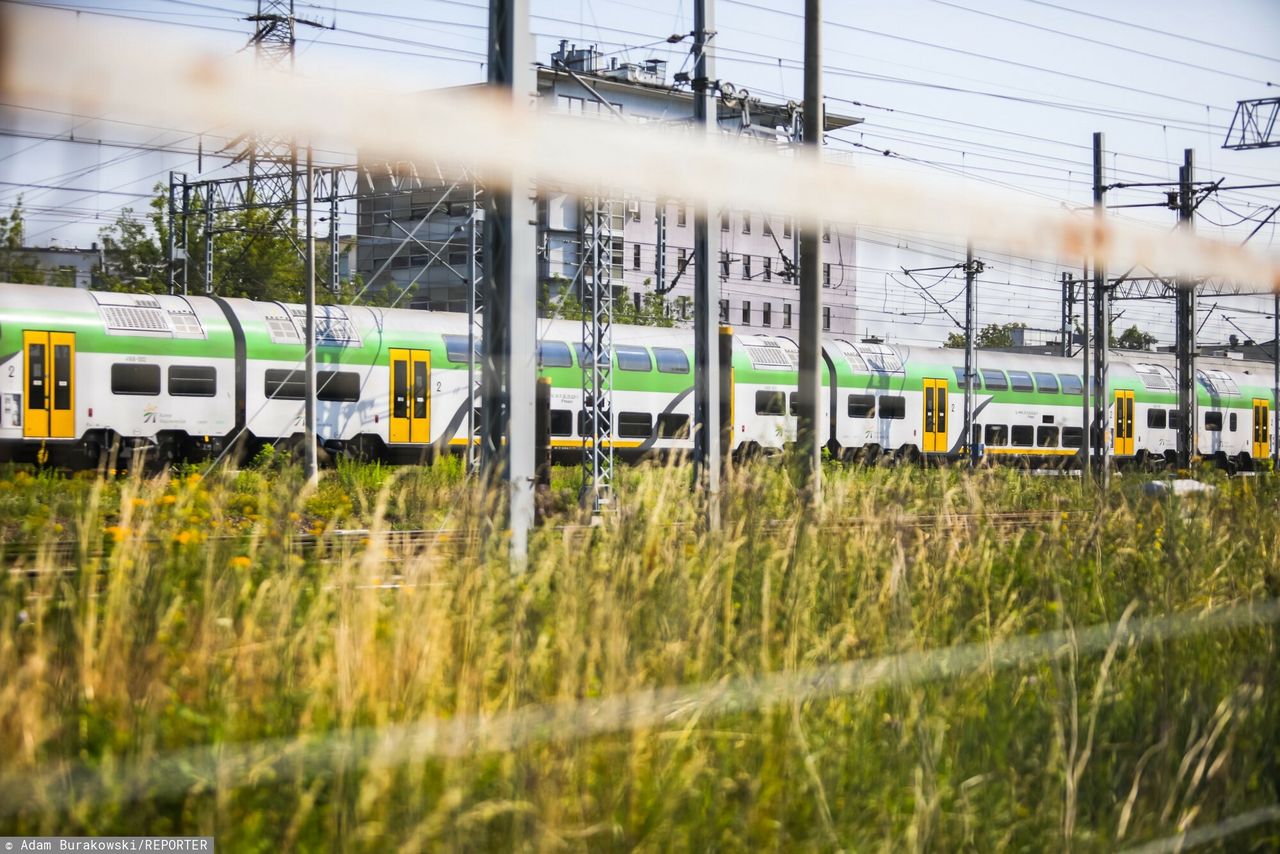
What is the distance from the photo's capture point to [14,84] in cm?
409

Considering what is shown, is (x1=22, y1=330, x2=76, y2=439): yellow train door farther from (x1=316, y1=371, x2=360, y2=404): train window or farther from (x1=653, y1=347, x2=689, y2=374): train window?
(x1=653, y1=347, x2=689, y2=374): train window

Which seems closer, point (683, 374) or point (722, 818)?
point (722, 818)

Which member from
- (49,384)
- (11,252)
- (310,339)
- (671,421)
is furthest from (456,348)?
(11,252)

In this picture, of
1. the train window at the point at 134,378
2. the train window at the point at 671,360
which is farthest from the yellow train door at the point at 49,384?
→ the train window at the point at 671,360

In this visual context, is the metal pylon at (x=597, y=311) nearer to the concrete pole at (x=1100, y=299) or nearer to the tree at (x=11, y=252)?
the tree at (x=11, y=252)

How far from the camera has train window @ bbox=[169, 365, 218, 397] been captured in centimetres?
2145

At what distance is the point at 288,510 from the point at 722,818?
7.37ft

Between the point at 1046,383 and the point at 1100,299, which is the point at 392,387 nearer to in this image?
the point at 1100,299

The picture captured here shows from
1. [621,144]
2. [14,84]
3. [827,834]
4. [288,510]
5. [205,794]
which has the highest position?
[621,144]

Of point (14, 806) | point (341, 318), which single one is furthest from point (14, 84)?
point (341, 318)

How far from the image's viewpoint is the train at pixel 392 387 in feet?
65.5

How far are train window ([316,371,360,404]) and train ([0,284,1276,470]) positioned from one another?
3cm

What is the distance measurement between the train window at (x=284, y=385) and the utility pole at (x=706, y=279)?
13.1 metres

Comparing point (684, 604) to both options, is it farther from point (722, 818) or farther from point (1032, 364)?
point (1032, 364)
